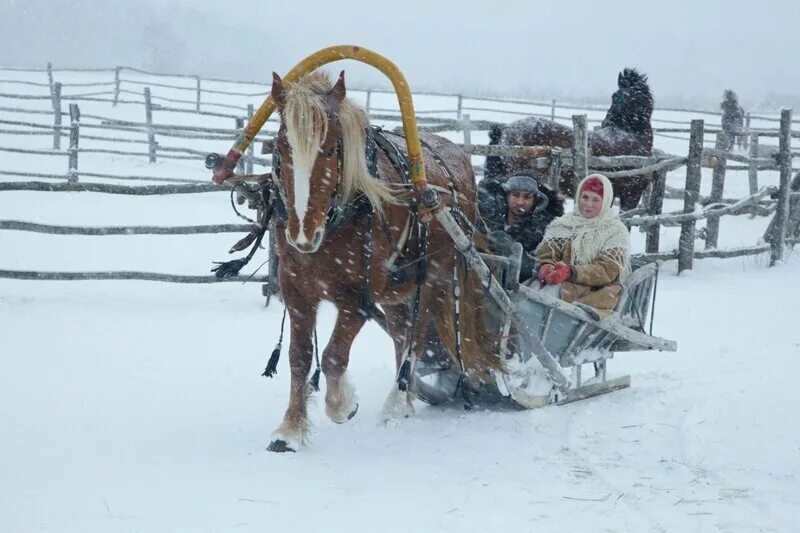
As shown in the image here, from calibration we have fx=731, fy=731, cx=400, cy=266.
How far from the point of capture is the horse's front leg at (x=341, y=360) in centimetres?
368

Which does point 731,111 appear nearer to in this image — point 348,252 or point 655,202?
point 655,202

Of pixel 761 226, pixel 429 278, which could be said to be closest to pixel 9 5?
pixel 761 226

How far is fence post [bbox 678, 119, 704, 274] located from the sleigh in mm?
4677

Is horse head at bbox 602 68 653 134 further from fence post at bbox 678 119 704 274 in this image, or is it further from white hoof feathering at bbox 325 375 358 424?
white hoof feathering at bbox 325 375 358 424

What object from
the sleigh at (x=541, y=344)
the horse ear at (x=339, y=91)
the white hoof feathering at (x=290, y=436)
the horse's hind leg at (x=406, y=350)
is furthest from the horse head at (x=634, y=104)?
the white hoof feathering at (x=290, y=436)

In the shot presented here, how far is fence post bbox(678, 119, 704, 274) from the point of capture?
29.3 ft

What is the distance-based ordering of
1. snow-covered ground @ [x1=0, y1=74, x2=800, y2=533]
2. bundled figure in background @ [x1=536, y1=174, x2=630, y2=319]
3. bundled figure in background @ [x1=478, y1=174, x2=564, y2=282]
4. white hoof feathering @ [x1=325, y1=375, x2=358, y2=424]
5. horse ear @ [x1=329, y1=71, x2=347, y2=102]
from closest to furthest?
1. snow-covered ground @ [x1=0, y1=74, x2=800, y2=533]
2. horse ear @ [x1=329, y1=71, x2=347, y2=102]
3. white hoof feathering @ [x1=325, y1=375, x2=358, y2=424]
4. bundled figure in background @ [x1=536, y1=174, x2=630, y2=319]
5. bundled figure in background @ [x1=478, y1=174, x2=564, y2=282]

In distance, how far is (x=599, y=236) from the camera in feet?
14.1

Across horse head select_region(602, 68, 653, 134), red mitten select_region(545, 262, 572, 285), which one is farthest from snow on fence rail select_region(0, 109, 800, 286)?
red mitten select_region(545, 262, 572, 285)

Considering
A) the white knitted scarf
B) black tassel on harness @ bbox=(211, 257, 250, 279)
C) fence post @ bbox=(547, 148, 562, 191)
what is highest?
fence post @ bbox=(547, 148, 562, 191)

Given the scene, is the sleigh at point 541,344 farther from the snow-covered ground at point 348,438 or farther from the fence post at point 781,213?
the fence post at point 781,213

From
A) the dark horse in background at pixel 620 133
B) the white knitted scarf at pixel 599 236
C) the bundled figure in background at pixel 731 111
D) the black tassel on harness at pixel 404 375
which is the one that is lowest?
the black tassel on harness at pixel 404 375

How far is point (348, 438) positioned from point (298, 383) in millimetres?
444

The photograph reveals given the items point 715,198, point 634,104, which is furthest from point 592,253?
point 715,198
